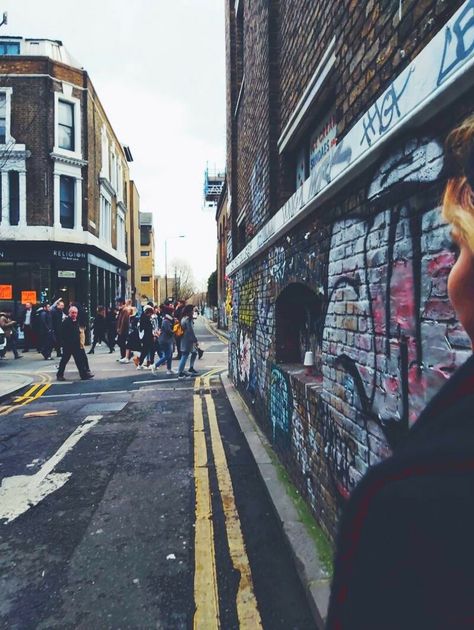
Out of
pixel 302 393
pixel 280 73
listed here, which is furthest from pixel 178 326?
pixel 302 393

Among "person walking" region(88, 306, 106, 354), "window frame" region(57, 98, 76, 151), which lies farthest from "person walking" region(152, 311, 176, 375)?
"window frame" region(57, 98, 76, 151)

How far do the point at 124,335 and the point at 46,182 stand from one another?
11.2m

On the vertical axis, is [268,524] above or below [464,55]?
below

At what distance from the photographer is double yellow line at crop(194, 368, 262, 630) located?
254cm

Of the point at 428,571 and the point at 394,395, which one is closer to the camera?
the point at 428,571

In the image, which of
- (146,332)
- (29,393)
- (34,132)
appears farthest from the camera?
(34,132)

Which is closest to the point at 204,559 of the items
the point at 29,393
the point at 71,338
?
the point at 29,393

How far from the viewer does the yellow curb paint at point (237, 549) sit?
8.34 feet

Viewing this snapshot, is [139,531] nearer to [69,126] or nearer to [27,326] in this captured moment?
[27,326]

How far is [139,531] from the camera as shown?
3518mm

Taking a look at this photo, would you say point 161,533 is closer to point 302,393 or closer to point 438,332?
point 302,393

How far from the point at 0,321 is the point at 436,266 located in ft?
47.5

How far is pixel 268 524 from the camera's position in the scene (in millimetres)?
3639

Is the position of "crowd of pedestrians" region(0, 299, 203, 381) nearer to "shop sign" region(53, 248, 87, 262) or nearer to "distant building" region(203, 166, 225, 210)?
"shop sign" region(53, 248, 87, 262)
